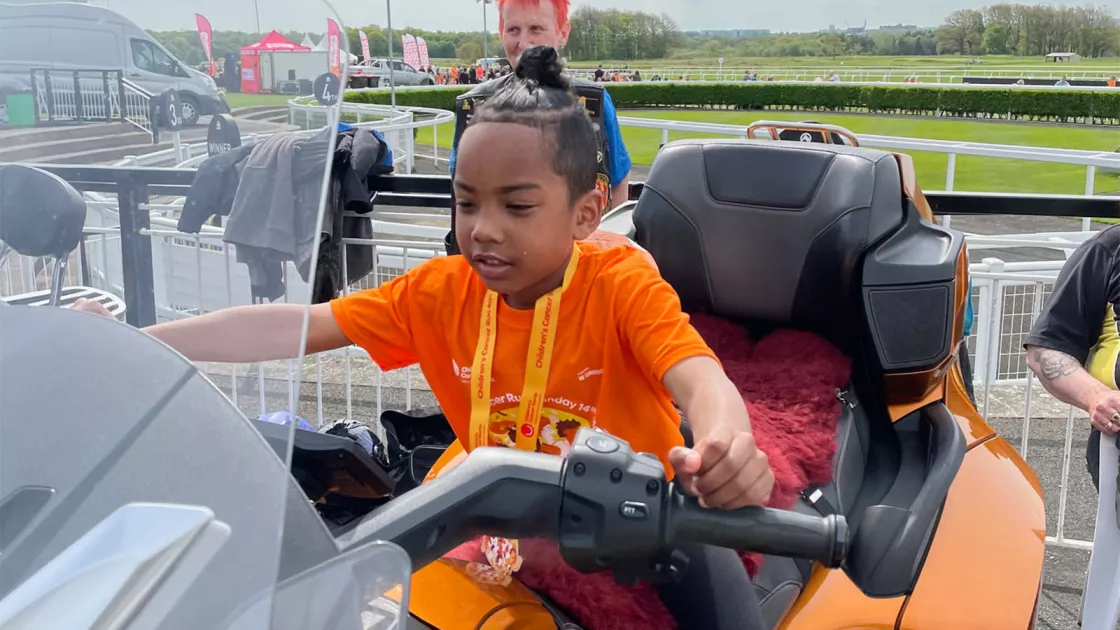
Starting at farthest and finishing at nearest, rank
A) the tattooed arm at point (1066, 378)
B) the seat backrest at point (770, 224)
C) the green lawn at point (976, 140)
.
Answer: the green lawn at point (976, 140) → the tattooed arm at point (1066, 378) → the seat backrest at point (770, 224)

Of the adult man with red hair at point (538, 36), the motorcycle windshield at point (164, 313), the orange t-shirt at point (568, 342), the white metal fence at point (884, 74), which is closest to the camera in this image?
the motorcycle windshield at point (164, 313)

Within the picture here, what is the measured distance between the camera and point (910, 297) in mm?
1945

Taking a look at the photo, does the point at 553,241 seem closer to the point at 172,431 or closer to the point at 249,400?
the point at 249,400

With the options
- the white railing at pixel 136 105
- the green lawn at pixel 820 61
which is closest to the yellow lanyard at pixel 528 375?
the white railing at pixel 136 105

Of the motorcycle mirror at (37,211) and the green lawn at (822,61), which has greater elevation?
the green lawn at (822,61)

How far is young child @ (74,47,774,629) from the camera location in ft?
4.56

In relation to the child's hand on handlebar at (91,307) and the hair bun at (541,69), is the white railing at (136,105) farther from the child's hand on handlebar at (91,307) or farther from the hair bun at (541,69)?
the hair bun at (541,69)

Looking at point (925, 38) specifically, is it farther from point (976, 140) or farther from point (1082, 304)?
point (1082, 304)

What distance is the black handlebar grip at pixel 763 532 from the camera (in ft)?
2.98

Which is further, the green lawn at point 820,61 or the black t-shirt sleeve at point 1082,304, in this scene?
the green lawn at point 820,61

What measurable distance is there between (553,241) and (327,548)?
0.75 meters

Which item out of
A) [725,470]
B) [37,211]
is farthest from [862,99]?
[37,211]

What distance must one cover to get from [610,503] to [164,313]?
20.7 inches

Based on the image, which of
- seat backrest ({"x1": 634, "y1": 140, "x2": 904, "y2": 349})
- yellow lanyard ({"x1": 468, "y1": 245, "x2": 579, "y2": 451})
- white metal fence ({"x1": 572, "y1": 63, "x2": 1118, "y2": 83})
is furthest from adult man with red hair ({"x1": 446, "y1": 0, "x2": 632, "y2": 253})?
white metal fence ({"x1": 572, "y1": 63, "x2": 1118, "y2": 83})
